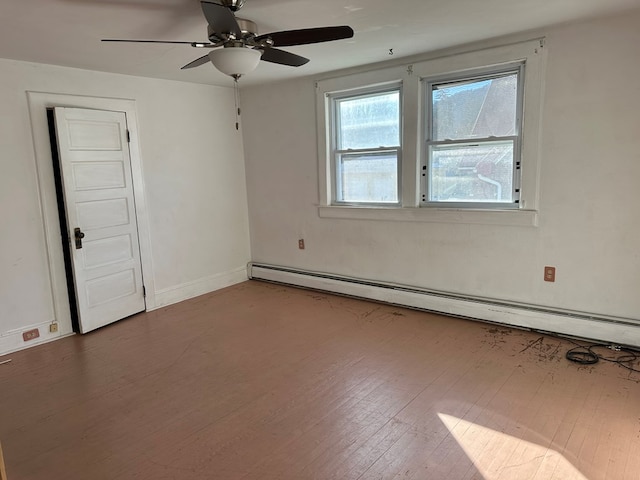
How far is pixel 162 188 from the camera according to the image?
15.0 feet

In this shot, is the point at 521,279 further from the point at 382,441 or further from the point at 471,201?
the point at 382,441

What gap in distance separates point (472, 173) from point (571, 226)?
90cm

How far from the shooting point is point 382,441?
7.41 ft

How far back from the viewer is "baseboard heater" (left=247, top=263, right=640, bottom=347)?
10.6ft

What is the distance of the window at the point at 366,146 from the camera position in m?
4.25

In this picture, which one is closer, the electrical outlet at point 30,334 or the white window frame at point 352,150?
the electrical outlet at point 30,334

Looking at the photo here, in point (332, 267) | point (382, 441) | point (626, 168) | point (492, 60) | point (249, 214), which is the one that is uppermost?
point (492, 60)

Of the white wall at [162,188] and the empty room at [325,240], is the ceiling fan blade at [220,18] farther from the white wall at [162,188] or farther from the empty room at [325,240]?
the white wall at [162,188]

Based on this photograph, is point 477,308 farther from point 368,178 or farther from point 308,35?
point 308,35

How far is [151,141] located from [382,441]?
365cm

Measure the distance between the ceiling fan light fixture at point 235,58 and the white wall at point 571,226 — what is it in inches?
89.2

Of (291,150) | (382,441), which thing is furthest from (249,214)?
(382,441)

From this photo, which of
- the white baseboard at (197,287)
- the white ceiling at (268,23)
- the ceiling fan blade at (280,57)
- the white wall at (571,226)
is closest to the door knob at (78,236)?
the white baseboard at (197,287)

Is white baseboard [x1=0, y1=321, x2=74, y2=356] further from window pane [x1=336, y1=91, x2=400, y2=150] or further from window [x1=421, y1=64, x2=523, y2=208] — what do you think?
window [x1=421, y1=64, x2=523, y2=208]
